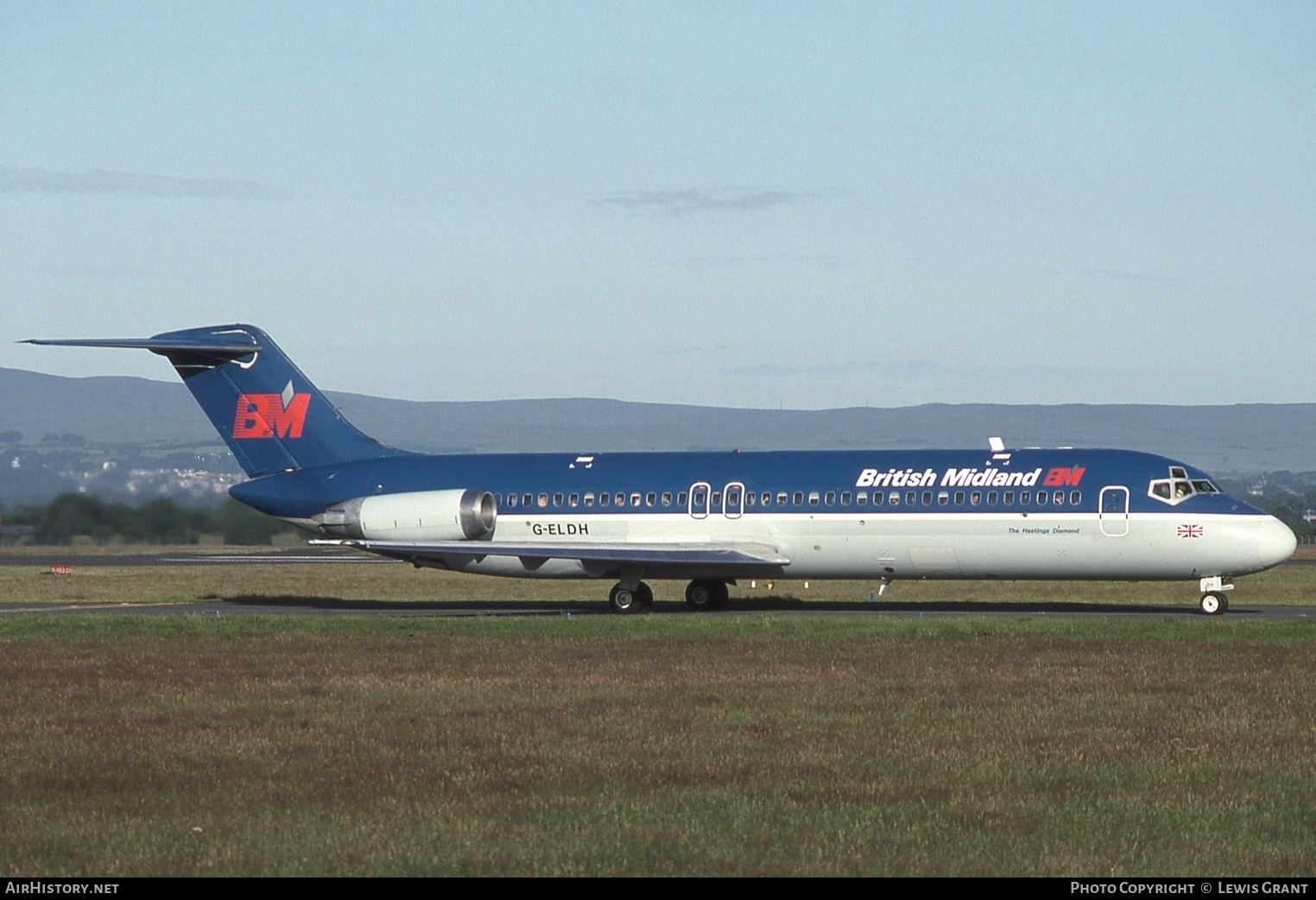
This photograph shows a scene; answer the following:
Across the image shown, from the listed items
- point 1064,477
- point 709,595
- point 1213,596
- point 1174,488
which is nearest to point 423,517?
point 709,595

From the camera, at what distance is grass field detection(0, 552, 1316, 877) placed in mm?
11422

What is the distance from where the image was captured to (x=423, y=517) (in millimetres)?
37094

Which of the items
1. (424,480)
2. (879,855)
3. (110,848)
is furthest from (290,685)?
(424,480)

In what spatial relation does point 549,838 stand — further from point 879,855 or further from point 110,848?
point 110,848

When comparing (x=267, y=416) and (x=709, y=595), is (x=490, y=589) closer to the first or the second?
(x=267, y=416)

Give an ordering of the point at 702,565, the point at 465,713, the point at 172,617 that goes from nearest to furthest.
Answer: the point at 465,713
the point at 172,617
the point at 702,565

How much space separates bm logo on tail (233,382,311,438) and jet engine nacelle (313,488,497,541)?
3.14m

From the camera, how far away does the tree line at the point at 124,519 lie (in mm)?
64938

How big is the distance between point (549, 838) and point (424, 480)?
27.9 meters

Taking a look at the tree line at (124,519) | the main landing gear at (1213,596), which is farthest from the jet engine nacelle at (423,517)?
the tree line at (124,519)

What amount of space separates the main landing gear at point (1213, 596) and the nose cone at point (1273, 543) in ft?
3.45

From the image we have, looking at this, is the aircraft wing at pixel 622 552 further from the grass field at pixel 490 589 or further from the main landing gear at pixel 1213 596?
the main landing gear at pixel 1213 596

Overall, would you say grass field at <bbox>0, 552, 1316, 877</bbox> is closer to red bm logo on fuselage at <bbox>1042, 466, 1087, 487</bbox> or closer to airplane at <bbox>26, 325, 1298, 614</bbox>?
airplane at <bbox>26, 325, 1298, 614</bbox>

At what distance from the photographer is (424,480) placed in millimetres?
39156
